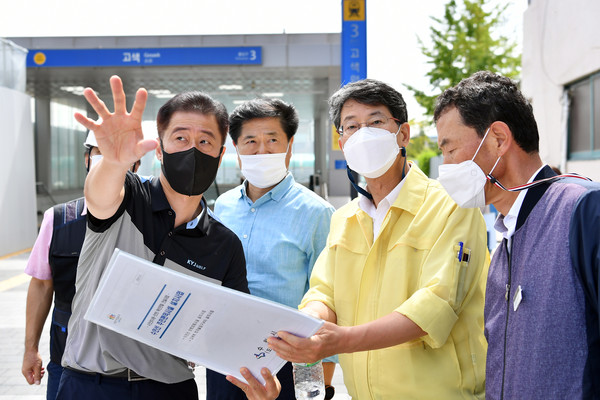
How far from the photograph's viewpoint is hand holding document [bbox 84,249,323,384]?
4.66 feet

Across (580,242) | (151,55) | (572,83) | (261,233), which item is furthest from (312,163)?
(580,242)

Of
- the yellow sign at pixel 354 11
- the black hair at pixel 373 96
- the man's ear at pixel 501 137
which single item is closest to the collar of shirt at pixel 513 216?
the man's ear at pixel 501 137

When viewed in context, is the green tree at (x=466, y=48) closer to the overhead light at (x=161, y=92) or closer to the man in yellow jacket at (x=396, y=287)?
the overhead light at (x=161, y=92)

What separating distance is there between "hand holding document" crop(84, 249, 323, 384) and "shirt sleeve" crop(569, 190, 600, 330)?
0.66m

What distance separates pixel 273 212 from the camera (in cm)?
290

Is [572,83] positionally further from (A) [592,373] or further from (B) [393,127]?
(A) [592,373]

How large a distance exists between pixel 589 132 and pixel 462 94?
9.39m

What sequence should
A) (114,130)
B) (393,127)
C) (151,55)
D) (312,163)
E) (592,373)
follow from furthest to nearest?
(312,163), (151,55), (393,127), (114,130), (592,373)

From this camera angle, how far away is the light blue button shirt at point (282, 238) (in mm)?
2705

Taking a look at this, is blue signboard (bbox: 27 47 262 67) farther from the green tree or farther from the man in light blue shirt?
the man in light blue shirt

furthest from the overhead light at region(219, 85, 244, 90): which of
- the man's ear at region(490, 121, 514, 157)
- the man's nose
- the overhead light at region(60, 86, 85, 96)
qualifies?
the man's ear at region(490, 121, 514, 157)

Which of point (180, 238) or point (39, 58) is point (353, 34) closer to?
point (180, 238)

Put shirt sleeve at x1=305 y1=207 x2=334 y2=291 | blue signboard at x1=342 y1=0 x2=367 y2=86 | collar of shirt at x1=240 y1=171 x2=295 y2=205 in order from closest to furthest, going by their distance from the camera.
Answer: shirt sleeve at x1=305 y1=207 x2=334 y2=291
collar of shirt at x1=240 y1=171 x2=295 y2=205
blue signboard at x1=342 y1=0 x2=367 y2=86

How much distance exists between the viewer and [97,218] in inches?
→ 73.4
